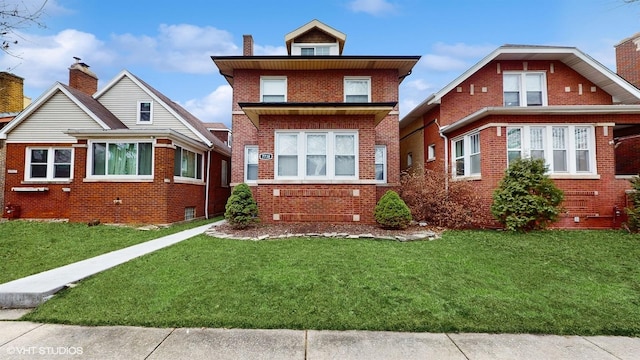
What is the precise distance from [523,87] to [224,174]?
16.2 metres

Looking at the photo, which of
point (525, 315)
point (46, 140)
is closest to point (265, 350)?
point (525, 315)

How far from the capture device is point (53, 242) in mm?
8156

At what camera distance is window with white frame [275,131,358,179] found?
33.2 feet

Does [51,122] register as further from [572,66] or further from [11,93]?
[572,66]

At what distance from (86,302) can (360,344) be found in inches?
161

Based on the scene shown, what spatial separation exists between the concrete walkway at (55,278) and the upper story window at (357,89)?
962 cm

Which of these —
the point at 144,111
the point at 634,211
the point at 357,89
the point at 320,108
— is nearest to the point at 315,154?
the point at 320,108

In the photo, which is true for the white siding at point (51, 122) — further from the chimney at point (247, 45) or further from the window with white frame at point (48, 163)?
the chimney at point (247, 45)

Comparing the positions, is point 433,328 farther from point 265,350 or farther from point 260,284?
point 260,284

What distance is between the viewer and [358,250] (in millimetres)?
6871

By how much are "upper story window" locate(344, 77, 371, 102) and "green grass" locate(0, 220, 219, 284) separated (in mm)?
8973

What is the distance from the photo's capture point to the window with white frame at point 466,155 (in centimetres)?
1135

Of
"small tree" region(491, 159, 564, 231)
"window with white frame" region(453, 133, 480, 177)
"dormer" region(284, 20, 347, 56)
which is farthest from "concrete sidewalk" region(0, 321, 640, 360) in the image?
"dormer" region(284, 20, 347, 56)

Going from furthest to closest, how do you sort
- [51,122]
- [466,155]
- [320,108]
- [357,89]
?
[357,89] < [51,122] < [466,155] < [320,108]
